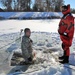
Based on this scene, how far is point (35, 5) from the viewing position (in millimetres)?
28562

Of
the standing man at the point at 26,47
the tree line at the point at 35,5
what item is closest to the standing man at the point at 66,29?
the standing man at the point at 26,47

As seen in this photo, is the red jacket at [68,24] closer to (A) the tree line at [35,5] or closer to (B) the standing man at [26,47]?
(B) the standing man at [26,47]

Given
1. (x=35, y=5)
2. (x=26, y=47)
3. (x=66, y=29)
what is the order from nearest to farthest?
(x=26, y=47), (x=66, y=29), (x=35, y=5)

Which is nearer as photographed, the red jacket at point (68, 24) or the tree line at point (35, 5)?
the red jacket at point (68, 24)

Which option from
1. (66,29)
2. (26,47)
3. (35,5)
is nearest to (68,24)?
(66,29)

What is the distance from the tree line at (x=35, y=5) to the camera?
89.5ft

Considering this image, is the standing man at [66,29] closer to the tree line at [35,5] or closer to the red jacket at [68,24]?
the red jacket at [68,24]

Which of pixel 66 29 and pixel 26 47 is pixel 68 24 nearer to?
pixel 66 29

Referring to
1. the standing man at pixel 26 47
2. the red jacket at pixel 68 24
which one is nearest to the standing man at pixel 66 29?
the red jacket at pixel 68 24

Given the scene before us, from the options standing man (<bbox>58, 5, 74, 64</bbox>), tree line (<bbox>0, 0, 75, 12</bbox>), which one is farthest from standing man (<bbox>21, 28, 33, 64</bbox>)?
tree line (<bbox>0, 0, 75, 12</bbox>)

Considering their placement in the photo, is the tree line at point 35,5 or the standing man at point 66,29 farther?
the tree line at point 35,5

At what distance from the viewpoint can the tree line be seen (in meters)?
27.3

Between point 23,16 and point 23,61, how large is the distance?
1044 centimetres

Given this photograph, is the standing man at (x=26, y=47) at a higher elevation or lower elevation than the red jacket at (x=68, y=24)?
lower
